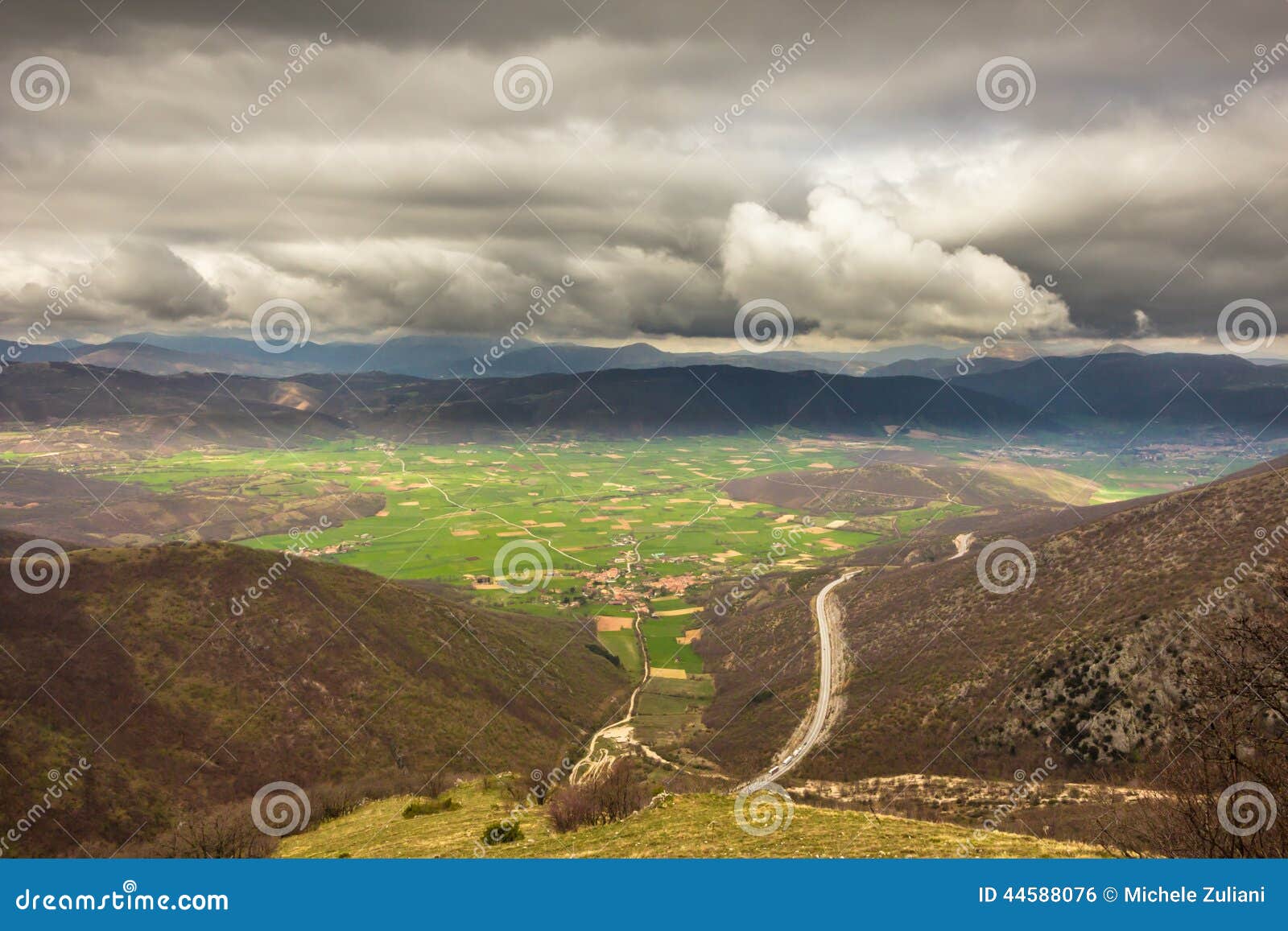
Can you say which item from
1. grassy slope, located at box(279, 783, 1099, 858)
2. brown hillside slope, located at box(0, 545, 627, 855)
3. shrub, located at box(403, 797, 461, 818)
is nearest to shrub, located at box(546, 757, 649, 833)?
grassy slope, located at box(279, 783, 1099, 858)

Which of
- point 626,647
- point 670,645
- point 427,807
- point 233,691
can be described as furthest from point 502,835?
point 670,645

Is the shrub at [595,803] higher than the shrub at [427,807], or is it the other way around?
the shrub at [595,803]

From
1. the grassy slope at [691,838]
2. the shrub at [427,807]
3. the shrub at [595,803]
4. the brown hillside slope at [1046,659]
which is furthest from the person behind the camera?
the brown hillside slope at [1046,659]

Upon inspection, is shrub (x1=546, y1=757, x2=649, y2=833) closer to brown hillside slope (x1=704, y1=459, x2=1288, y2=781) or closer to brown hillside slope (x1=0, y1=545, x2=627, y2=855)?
brown hillside slope (x1=704, y1=459, x2=1288, y2=781)

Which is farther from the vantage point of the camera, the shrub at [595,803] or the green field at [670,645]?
the green field at [670,645]

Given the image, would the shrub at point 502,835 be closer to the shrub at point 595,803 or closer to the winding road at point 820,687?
the shrub at point 595,803

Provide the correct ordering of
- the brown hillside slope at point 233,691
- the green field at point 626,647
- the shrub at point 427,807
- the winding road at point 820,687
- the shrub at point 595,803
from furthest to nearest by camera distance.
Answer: the green field at point 626,647 < the winding road at point 820,687 < the brown hillside slope at point 233,691 < the shrub at point 427,807 < the shrub at point 595,803

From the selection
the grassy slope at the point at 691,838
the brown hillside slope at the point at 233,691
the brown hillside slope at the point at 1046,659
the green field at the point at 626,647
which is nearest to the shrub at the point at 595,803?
the grassy slope at the point at 691,838
